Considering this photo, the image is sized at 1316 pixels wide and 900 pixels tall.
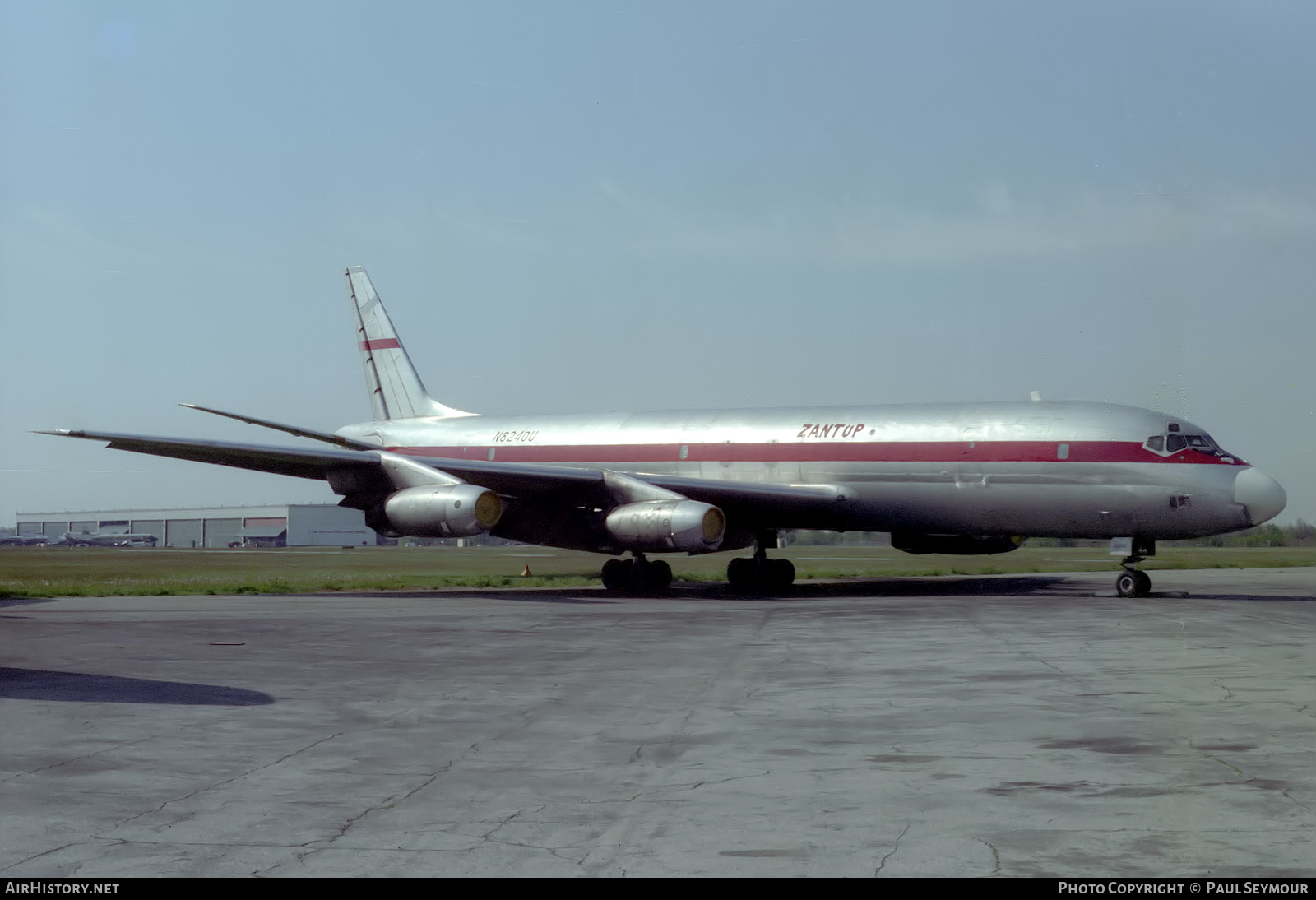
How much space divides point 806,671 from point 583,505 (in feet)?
48.1

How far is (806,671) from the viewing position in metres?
11.2

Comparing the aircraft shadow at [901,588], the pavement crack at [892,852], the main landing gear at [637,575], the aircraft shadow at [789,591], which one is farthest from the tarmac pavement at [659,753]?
the main landing gear at [637,575]

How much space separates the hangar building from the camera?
242 ft

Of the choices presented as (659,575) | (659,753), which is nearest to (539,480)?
(659,575)

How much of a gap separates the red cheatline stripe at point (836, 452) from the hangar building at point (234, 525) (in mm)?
43926

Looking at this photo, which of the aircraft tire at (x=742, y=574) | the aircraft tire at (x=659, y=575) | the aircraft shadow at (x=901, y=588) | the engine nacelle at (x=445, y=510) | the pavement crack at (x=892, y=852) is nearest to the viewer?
the pavement crack at (x=892, y=852)

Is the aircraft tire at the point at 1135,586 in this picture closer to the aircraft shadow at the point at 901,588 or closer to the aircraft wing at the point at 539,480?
the aircraft shadow at the point at 901,588

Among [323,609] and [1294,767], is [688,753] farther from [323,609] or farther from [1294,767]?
[323,609]

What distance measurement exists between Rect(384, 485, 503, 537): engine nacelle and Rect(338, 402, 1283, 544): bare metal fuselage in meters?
4.94

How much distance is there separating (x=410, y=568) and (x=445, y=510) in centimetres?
Answer: 1005

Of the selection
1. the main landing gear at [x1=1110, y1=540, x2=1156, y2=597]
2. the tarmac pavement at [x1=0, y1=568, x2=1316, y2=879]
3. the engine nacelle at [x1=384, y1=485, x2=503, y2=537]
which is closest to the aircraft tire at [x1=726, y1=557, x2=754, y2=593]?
the engine nacelle at [x1=384, y1=485, x2=503, y2=537]

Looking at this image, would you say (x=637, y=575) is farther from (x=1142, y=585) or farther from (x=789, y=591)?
(x=1142, y=585)

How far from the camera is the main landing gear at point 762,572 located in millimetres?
27266

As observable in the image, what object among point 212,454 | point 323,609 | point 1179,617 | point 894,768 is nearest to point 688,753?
point 894,768
